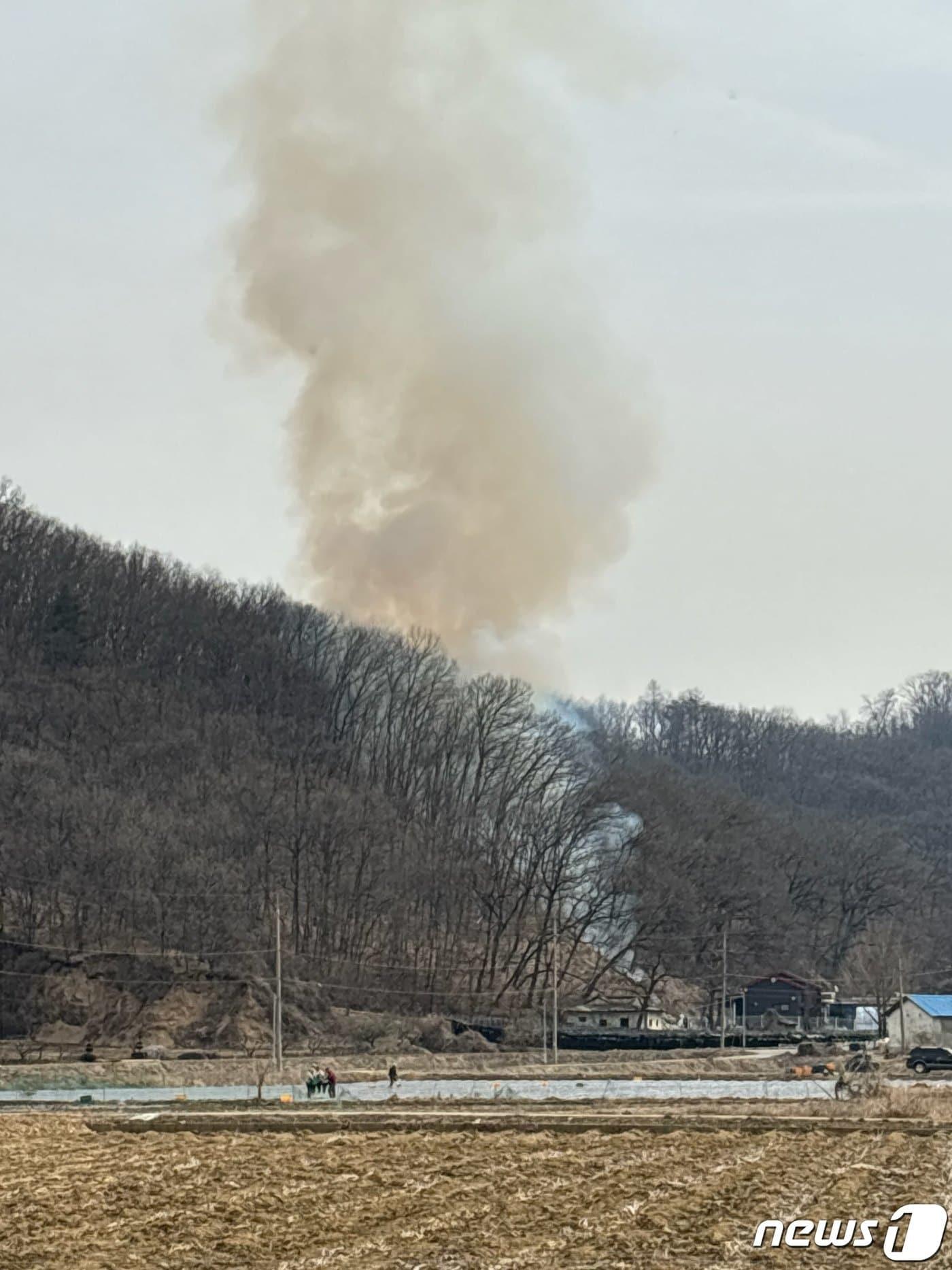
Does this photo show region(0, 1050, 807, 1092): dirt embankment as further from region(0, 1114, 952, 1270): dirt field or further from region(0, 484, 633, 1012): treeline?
region(0, 1114, 952, 1270): dirt field

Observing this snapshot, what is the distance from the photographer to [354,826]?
116 m

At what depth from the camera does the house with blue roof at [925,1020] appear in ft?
305

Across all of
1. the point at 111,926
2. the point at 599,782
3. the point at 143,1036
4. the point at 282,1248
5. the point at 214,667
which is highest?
the point at 214,667

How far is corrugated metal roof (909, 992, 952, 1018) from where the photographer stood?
92938 millimetres

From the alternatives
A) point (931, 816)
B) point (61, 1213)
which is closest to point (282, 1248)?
point (61, 1213)

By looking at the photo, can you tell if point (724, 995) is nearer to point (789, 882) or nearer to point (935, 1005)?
point (935, 1005)

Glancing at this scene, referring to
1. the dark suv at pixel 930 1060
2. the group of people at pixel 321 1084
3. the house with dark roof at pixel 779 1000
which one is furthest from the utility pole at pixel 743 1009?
the group of people at pixel 321 1084

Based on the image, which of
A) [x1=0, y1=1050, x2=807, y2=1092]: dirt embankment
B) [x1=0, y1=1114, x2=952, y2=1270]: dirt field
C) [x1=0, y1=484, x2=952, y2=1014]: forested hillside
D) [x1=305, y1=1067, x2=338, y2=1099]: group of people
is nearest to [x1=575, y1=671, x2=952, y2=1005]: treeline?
[x1=0, y1=484, x2=952, y2=1014]: forested hillside

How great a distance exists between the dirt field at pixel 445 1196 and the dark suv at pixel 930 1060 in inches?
1483

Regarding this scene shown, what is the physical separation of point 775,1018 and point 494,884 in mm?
19450

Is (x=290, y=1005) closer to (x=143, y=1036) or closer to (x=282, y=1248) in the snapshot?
(x=143, y=1036)

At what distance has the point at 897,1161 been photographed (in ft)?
97.3

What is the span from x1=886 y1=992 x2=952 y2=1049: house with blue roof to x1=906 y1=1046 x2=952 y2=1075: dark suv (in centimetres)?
1969

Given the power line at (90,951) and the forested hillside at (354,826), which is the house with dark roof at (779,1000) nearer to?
the forested hillside at (354,826)
